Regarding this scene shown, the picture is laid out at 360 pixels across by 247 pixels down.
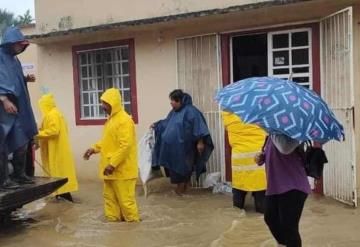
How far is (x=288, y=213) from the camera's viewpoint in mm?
4188

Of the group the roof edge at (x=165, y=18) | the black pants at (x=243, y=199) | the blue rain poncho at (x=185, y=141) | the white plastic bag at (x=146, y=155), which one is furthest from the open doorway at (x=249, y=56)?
the black pants at (x=243, y=199)

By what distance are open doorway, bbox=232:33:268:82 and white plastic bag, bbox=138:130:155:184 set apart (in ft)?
5.24

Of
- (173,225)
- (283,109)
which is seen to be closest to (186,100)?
(173,225)

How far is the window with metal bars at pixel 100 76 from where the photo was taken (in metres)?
9.70

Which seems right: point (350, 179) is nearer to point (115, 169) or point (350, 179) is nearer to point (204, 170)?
point (204, 170)

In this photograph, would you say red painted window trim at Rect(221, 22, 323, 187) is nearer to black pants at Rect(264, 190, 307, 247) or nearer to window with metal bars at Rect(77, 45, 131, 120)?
window with metal bars at Rect(77, 45, 131, 120)

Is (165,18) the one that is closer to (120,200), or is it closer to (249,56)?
(249,56)

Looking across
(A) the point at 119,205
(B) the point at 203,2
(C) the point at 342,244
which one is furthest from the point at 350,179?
(B) the point at 203,2

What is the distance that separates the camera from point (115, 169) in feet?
20.5

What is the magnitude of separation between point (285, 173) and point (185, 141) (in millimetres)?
4014

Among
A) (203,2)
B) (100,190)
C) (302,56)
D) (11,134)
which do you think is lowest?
(100,190)

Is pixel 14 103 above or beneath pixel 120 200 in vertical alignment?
above

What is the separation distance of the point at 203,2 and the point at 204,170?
2.57 m

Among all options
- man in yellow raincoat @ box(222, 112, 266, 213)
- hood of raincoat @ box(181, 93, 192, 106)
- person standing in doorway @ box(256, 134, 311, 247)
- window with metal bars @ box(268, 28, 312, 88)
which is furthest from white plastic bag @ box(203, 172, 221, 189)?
person standing in doorway @ box(256, 134, 311, 247)
